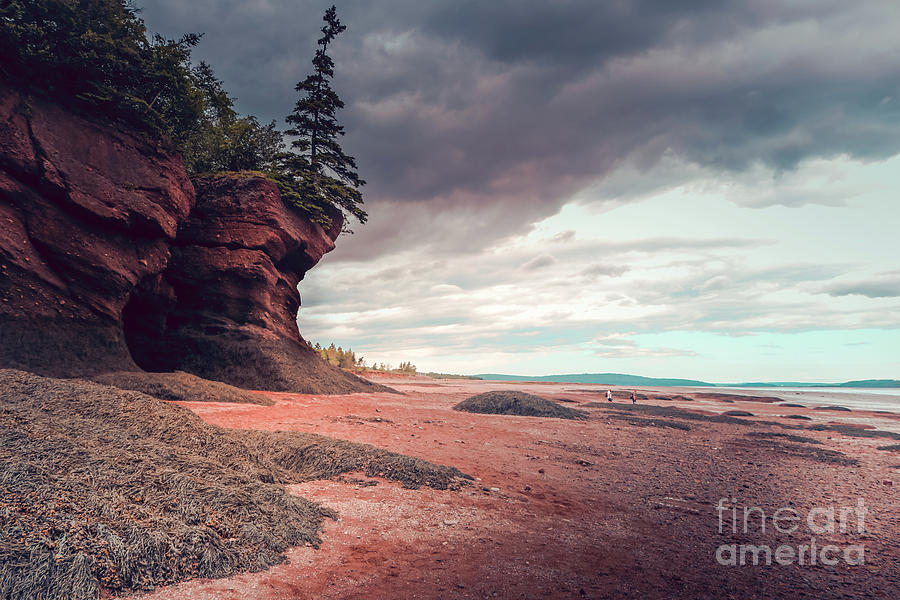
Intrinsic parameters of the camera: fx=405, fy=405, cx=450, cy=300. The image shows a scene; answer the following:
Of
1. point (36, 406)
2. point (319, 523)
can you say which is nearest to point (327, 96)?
point (36, 406)

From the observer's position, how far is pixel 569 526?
5.42 meters

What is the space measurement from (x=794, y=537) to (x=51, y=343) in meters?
18.5

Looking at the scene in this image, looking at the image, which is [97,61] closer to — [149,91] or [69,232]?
[149,91]

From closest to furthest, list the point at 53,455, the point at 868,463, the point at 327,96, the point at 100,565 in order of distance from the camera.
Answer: the point at 100,565, the point at 53,455, the point at 868,463, the point at 327,96

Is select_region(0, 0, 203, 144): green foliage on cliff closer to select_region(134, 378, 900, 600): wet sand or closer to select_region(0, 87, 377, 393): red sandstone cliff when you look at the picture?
select_region(0, 87, 377, 393): red sandstone cliff

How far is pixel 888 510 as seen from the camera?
6.99 metres

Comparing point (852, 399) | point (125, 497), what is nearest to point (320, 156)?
point (125, 497)

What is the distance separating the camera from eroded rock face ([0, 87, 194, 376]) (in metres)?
12.3

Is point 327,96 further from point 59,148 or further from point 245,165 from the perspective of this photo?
point 59,148

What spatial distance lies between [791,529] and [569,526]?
11.1 feet

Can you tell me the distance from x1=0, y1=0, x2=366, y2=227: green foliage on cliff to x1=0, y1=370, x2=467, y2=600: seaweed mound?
1294 cm

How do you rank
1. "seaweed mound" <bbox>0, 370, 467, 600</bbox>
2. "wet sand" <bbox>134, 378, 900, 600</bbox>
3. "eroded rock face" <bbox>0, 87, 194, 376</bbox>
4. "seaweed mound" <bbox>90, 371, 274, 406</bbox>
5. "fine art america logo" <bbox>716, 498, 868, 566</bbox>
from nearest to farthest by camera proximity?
"seaweed mound" <bbox>0, 370, 467, 600</bbox>
"wet sand" <bbox>134, 378, 900, 600</bbox>
"fine art america logo" <bbox>716, 498, 868, 566</bbox>
"eroded rock face" <bbox>0, 87, 194, 376</bbox>
"seaweed mound" <bbox>90, 371, 274, 406</bbox>

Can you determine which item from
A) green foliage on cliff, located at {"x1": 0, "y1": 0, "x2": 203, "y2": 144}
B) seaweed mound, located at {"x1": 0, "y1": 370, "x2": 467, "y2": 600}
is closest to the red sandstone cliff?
green foliage on cliff, located at {"x1": 0, "y1": 0, "x2": 203, "y2": 144}

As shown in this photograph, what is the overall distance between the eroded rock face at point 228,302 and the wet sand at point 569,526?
734cm
